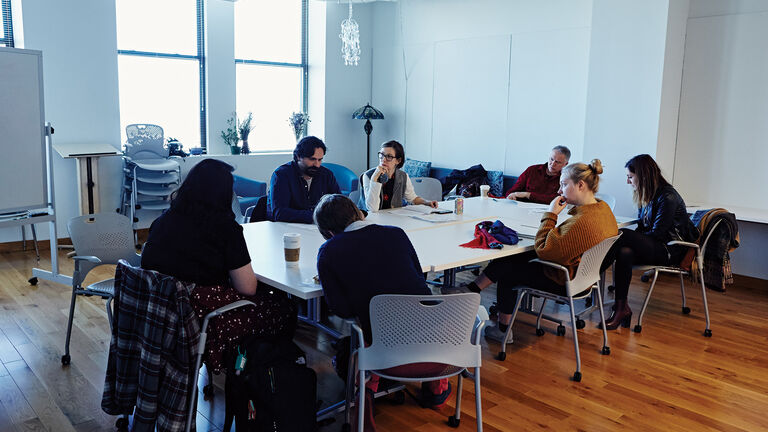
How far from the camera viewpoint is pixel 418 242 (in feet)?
12.0

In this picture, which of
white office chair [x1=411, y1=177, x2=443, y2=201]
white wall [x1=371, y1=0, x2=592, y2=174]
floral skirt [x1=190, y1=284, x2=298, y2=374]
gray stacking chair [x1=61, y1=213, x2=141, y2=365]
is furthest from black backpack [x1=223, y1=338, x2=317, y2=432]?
white wall [x1=371, y1=0, x2=592, y2=174]

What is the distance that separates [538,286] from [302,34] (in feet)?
19.7

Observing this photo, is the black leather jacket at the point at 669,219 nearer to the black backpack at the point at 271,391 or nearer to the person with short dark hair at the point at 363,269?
the person with short dark hair at the point at 363,269

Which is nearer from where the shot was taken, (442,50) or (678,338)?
(678,338)

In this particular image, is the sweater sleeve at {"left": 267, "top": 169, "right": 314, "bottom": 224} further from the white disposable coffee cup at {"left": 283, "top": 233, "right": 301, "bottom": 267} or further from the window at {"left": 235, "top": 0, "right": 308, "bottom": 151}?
the window at {"left": 235, "top": 0, "right": 308, "bottom": 151}

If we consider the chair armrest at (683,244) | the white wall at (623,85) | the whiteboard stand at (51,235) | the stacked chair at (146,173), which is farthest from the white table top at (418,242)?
the stacked chair at (146,173)

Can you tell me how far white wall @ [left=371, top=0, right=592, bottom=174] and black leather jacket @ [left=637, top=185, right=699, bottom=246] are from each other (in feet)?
7.22

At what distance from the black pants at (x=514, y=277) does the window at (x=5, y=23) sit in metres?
5.57

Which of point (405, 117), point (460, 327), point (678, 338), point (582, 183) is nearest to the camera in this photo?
point (460, 327)

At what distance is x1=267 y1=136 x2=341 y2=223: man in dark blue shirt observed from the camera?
4234 millimetres

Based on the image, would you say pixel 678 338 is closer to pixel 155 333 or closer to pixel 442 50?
pixel 155 333

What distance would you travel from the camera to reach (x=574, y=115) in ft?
21.6

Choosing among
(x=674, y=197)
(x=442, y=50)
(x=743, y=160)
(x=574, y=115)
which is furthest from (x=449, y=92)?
(x=674, y=197)

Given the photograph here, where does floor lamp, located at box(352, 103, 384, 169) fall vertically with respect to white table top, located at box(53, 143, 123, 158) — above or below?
above
